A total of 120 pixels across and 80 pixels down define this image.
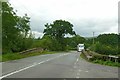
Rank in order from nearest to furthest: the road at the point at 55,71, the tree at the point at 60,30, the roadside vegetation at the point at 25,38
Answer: the road at the point at 55,71 < the roadside vegetation at the point at 25,38 < the tree at the point at 60,30

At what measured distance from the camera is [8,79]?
574 inches

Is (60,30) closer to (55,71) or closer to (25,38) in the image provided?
(25,38)

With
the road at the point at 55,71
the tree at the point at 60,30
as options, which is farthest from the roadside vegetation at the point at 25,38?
the road at the point at 55,71

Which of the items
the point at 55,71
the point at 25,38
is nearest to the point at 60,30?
the point at 25,38

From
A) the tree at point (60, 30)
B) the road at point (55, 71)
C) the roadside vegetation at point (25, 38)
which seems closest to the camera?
the road at point (55, 71)

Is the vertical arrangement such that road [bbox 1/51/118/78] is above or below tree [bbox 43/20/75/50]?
below

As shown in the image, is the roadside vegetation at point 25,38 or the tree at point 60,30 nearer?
the roadside vegetation at point 25,38

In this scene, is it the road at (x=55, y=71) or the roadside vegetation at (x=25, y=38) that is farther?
the roadside vegetation at (x=25, y=38)

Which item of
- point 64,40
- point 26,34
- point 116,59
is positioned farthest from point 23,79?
point 64,40

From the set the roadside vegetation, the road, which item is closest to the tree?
the roadside vegetation

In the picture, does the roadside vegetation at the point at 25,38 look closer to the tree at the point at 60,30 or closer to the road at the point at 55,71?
the tree at the point at 60,30

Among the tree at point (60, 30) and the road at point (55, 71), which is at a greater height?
the tree at point (60, 30)

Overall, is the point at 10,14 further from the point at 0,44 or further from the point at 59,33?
the point at 59,33

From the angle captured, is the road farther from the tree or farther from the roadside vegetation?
the tree
